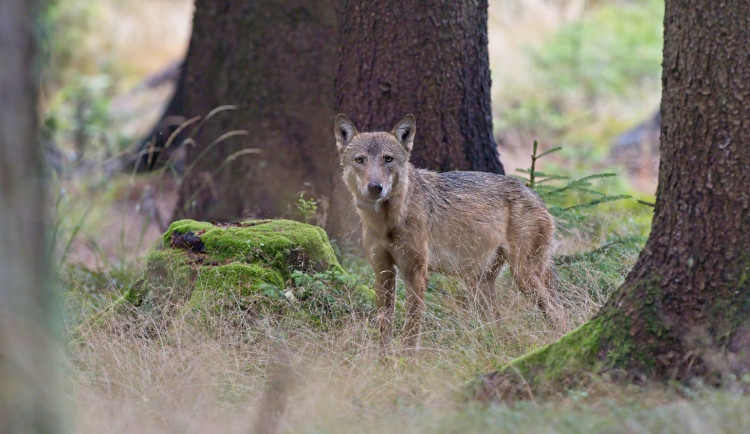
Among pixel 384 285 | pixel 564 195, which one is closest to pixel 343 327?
pixel 384 285

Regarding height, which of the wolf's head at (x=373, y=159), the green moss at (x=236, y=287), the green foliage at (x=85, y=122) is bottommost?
the green moss at (x=236, y=287)

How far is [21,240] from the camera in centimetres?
352

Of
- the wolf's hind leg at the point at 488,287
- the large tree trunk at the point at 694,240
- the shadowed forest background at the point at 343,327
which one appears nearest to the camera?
the shadowed forest background at the point at 343,327

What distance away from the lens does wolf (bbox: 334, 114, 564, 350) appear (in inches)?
276

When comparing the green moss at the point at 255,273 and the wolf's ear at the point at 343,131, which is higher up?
the wolf's ear at the point at 343,131

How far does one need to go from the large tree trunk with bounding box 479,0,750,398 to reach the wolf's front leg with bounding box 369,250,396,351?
5.78ft

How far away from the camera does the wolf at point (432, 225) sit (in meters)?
7.01

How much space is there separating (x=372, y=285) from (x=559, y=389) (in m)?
2.98

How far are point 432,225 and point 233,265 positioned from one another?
5.54 ft

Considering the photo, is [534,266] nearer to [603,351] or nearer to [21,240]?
[603,351]

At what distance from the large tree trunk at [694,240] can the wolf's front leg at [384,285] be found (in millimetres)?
1763

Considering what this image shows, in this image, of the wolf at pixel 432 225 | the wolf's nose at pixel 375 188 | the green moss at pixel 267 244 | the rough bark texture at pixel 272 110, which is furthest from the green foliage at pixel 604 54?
the wolf's nose at pixel 375 188

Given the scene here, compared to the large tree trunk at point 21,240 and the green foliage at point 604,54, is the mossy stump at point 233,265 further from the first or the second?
the green foliage at point 604,54

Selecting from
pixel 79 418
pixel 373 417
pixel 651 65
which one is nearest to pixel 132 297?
pixel 79 418
